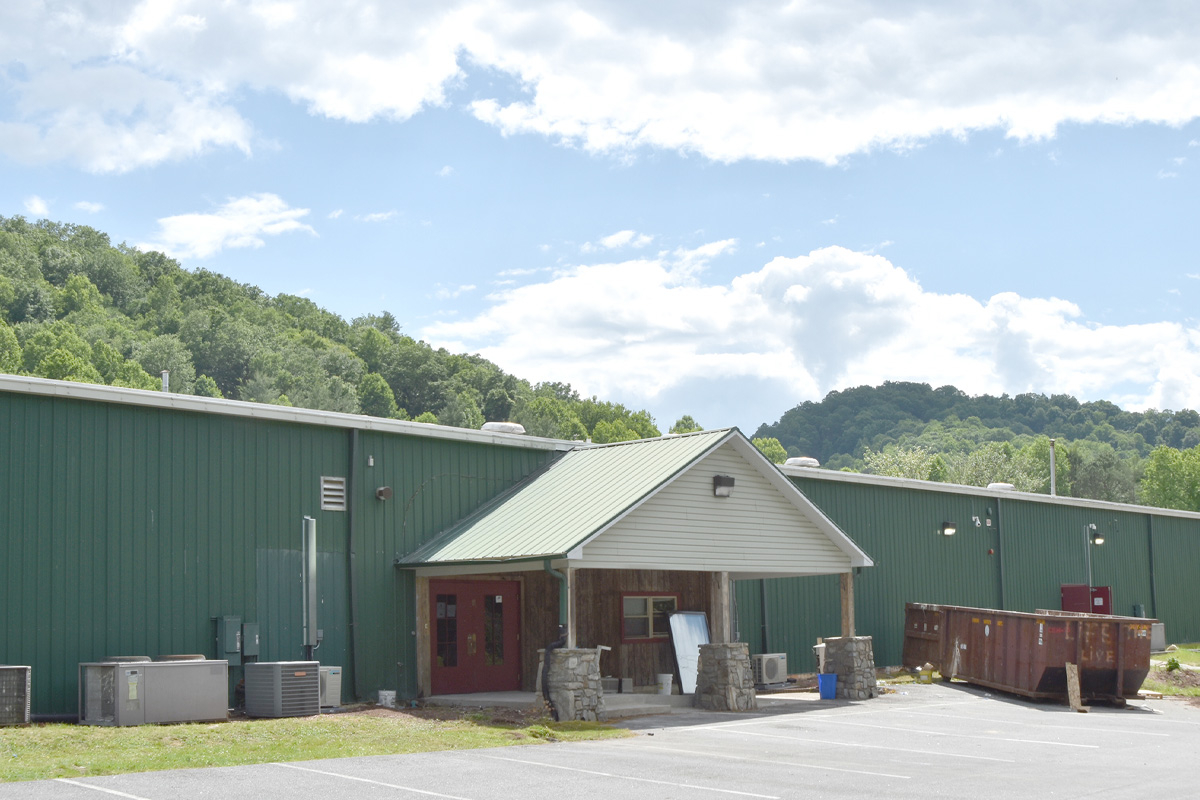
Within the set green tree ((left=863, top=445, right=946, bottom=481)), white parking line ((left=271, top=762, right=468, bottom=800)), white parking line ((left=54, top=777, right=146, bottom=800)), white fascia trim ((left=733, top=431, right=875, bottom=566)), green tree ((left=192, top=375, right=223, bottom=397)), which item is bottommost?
white parking line ((left=271, top=762, right=468, bottom=800))

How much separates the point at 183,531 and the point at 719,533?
8669mm

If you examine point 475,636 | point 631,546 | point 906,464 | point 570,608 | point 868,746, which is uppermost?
point 906,464

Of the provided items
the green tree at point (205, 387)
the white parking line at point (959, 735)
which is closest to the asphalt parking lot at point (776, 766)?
the white parking line at point (959, 735)

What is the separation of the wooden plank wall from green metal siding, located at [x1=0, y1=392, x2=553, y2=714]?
10.1 ft

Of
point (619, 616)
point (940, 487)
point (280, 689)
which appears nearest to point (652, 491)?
point (619, 616)

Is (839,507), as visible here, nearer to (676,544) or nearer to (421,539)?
(676,544)

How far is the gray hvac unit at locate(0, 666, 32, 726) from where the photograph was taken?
1521 cm

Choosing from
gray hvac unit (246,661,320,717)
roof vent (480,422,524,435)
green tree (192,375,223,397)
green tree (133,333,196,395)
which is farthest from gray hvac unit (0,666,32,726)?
green tree (192,375,223,397)

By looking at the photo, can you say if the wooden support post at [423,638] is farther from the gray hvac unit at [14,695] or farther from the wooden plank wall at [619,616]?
the gray hvac unit at [14,695]

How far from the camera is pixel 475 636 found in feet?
71.6

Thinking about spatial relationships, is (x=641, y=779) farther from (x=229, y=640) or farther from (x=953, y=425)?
(x=953, y=425)

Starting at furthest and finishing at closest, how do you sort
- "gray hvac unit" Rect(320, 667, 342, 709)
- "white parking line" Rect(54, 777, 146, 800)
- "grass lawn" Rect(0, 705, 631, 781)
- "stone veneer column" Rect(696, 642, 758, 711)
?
"stone veneer column" Rect(696, 642, 758, 711)
"gray hvac unit" Rect(320, 667, 342, 709)
"grass lawn" Rect(0, 705, 631, 781)
"white parking line" Rect(54, 777, 146, 800)

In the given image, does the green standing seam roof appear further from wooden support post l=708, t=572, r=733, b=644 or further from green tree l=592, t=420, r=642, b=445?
green tree l=592, t=420, r=642, b=445

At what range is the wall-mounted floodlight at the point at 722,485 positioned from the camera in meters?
20.7
